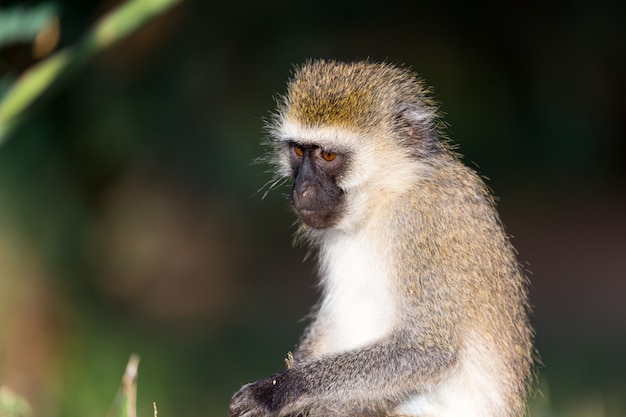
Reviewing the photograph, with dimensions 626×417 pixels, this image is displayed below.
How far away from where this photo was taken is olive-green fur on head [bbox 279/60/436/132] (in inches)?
179

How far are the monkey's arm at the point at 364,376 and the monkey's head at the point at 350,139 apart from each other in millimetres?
607

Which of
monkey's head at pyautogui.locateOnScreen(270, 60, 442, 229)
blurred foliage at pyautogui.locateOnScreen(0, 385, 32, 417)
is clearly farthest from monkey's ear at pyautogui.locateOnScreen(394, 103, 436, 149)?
blurred foliage at pyautogui.locateOnScreen(0, 385, 32, 417)

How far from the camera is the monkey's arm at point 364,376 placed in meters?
4.11

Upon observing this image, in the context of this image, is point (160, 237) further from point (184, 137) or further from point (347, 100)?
point (347, 100)

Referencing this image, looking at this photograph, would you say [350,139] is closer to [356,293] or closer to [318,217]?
[318,217]

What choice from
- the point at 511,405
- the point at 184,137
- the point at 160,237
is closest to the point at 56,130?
the point at 184,137

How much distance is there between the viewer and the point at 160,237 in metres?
10.5

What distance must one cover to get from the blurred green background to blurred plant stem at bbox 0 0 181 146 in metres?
3.77

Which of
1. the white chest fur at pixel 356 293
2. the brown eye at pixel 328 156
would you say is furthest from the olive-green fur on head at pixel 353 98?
the white chest fur at pixel 356 293

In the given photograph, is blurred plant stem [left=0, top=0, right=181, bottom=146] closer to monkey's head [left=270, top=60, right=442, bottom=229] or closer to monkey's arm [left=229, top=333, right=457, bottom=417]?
monkey's head [left=270, top=60, right=442, bottom=229]

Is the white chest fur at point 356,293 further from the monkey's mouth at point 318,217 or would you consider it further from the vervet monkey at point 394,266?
the monkey's mouth at point 318,217

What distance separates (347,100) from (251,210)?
634 centimetres

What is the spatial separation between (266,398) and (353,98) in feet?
4.54

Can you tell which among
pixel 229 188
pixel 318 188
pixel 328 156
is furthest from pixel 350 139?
pixel 229 188
